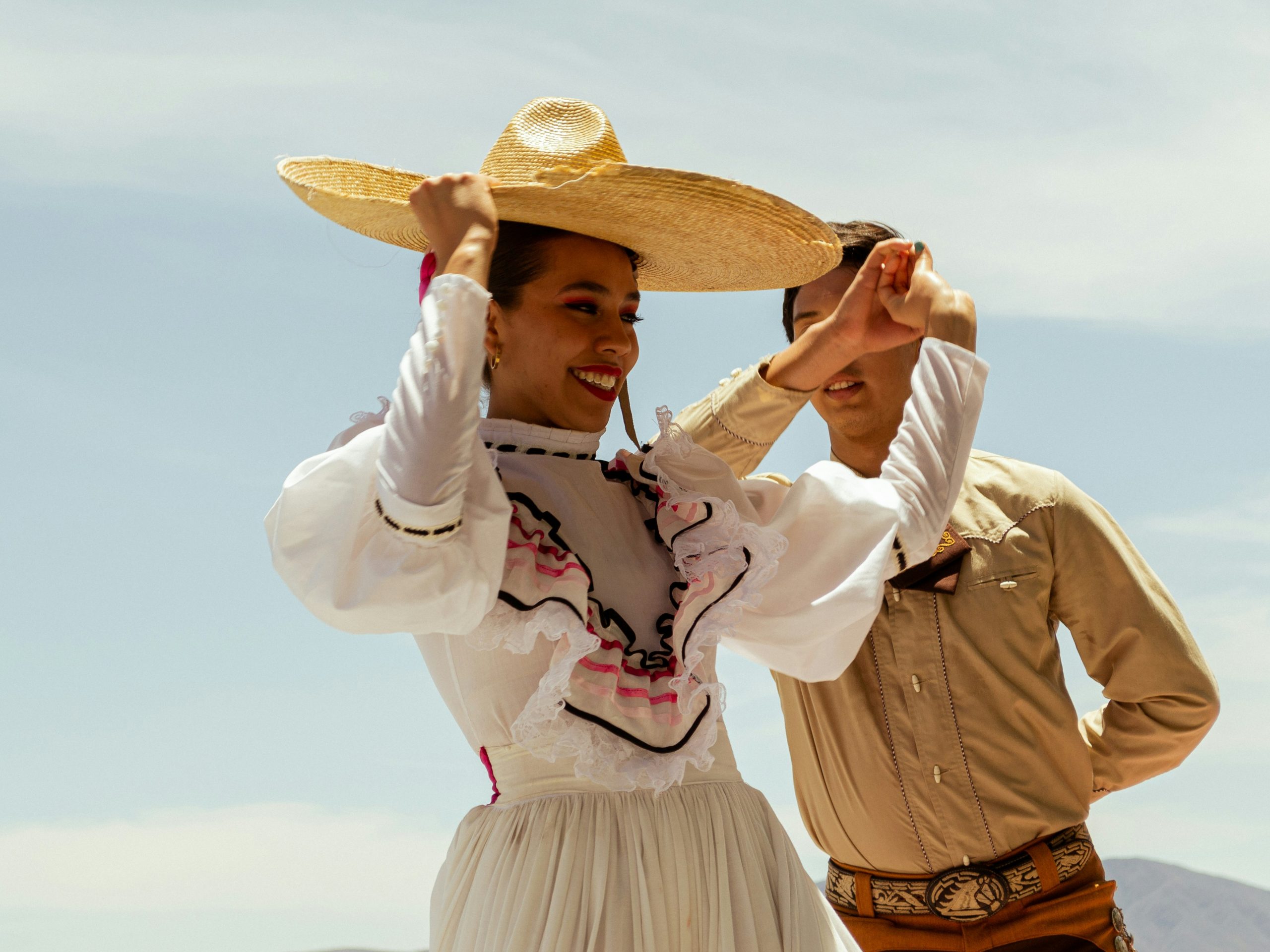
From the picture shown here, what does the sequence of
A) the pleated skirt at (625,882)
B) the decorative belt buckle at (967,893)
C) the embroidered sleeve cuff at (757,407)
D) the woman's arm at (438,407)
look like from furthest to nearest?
the decorative belt buckle at (967,893), the embroidered sleeve cuff at (757,407), the pleated skirt at (625,882), the woman's arm at (438,407)

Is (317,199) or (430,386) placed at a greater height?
(317,199)

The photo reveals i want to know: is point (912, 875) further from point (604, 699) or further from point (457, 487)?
point (457, 487)

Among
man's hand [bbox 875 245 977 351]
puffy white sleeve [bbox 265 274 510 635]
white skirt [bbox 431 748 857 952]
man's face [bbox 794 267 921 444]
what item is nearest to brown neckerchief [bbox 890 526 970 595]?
man's face [bbox 794 267 921 444]

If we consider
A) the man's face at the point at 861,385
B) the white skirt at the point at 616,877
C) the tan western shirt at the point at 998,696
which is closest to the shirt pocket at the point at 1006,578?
the tan western shirt at the point at 998,696

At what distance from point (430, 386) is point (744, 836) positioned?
2.52 ft

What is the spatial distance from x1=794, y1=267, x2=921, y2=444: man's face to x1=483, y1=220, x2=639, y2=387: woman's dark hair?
3.47 ft

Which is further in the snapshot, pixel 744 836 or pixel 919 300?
pixel 919 300

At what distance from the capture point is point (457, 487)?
1.45 meters

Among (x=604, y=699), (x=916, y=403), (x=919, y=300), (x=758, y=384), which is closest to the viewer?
(x=604, y=699)

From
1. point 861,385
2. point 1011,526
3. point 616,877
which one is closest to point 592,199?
point 616,877

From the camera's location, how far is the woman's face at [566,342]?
1.82 meters

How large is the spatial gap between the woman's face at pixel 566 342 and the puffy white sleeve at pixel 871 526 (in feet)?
1.11

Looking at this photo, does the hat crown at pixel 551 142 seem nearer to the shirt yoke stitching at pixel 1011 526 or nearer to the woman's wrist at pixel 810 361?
the woman's wrist at pixel 810 361

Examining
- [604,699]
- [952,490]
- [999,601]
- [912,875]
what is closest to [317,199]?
[604,699]
